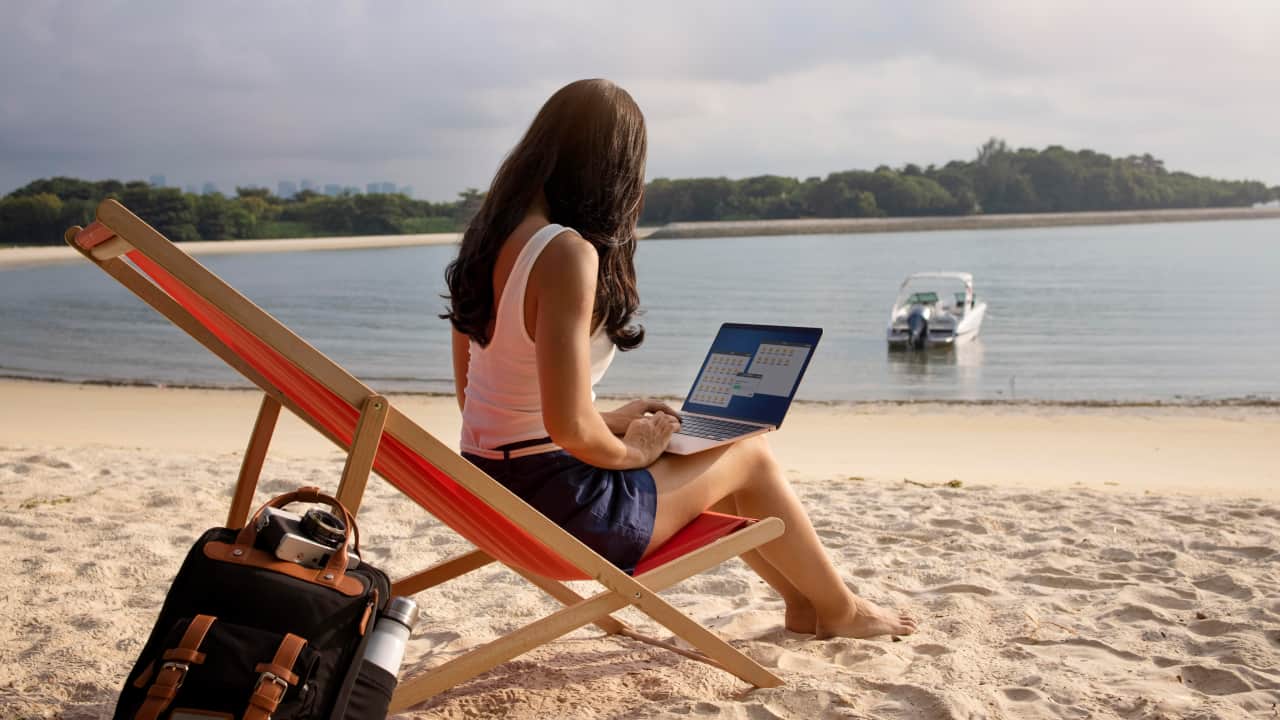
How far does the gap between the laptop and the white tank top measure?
0.32 metres

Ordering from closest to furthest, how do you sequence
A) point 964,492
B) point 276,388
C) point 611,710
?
point 276,388, point 611,710, point 964,492

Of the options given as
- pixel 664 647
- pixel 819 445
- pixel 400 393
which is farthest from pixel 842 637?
pixel 400 393

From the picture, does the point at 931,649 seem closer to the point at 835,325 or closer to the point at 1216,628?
the point at 1216,628

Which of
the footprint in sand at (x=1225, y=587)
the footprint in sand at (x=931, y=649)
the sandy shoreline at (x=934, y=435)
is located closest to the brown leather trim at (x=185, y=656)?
the footprint in sand at (x=931, y=649)

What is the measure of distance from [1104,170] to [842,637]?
108m

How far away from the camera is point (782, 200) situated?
92.3 m

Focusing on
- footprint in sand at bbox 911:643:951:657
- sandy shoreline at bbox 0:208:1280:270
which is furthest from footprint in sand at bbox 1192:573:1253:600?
sandy shoreline at bbox 0:208:1280:270

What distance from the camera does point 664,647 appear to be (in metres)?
2.82

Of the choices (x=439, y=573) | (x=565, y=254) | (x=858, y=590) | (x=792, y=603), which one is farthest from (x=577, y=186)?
(x=858, y=590)

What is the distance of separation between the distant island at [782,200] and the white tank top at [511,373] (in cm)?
6968

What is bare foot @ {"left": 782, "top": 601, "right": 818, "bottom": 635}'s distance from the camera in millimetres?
2904

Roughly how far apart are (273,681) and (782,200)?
92.7 metres

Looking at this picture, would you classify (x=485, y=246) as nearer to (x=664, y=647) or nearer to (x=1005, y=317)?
(x=664, y=647)

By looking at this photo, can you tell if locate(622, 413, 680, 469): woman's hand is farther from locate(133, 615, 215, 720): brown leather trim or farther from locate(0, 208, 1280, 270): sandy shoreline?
locate(0, 208, 1280, 270): sandy shoreline
